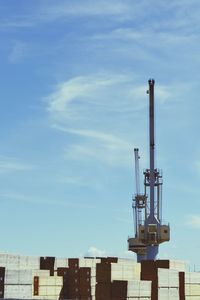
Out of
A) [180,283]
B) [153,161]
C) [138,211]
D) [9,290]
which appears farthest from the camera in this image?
[138,211]

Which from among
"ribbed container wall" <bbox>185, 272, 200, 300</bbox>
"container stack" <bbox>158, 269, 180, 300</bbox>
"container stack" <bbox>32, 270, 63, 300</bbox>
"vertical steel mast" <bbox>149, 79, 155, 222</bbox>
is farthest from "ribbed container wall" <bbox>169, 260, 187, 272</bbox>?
"vertical steel mast" <bbox>149, 79, 155, 222</bbox>

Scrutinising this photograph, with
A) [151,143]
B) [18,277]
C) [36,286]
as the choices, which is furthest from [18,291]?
[151,143]

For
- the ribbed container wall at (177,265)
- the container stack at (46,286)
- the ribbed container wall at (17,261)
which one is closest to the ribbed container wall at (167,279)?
the container stack at (46,286)

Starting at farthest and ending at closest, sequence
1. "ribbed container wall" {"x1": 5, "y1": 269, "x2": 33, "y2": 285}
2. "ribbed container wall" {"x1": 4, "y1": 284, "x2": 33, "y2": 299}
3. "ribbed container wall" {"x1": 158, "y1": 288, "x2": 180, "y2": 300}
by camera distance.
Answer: "ribbed container wall" {"x1": 158, "y1": 288, "x2": 180, "y2": 300}
"ribbed container wall" {"x1": 5, "y1": 269, "x2": 33, "y2": 285}
"ribbed container wall" {"x1": 4, "y1": 284, "x2": 33, "y2": 299}

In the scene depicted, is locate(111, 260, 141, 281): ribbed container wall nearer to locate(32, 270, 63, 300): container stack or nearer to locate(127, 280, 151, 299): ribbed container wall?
locate(127, 280, 151, 299): ribbed container wall

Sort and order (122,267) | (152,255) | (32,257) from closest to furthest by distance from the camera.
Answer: (122,267)
(32,257)
(152,255)

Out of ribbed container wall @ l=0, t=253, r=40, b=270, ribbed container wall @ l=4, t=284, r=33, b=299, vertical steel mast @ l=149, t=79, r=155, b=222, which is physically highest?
vertical steel mast @ l=149, t=79, r=155, b=222

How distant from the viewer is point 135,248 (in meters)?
80.8

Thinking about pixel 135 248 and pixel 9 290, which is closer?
pixel 9 290

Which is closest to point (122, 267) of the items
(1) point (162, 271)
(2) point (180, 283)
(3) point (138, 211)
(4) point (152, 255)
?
(1) point (162, 271)

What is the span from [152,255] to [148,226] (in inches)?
173

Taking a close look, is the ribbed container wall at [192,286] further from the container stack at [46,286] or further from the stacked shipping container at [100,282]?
the container stack at [46,286]

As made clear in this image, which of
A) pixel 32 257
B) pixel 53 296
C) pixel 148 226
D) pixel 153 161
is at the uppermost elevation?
pixel 153 161

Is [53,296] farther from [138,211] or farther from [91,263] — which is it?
[138,211]
